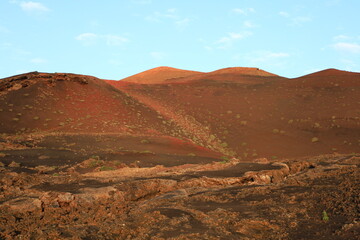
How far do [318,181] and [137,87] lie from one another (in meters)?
41.8

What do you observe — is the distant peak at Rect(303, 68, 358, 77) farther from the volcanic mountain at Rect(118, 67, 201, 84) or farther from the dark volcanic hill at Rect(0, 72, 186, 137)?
the volcanic mountain at Rect(118, 67, 201, 84)

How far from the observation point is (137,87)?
50.6 meters

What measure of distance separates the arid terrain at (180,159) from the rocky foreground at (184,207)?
4 centimetres

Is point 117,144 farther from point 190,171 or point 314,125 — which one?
point 314,125

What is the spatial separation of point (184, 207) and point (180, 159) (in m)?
12.7

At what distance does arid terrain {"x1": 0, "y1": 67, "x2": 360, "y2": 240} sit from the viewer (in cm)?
736

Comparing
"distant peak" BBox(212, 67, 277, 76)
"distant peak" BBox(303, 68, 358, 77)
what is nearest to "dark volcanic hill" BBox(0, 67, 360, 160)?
"distant peak" BBox(303, 68, 358, 77)

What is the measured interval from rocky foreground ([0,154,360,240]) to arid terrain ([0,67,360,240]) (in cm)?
4

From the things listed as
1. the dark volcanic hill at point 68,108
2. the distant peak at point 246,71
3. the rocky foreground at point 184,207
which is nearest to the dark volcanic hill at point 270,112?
the dark volcanic hill at point 68,108

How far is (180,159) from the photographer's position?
70.2 ft

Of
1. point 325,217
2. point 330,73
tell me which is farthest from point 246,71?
point 325,217

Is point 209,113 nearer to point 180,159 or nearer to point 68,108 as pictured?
point 68,108

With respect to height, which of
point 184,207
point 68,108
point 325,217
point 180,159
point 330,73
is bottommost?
point 180,159

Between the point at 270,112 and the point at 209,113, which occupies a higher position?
the point at 209,113
